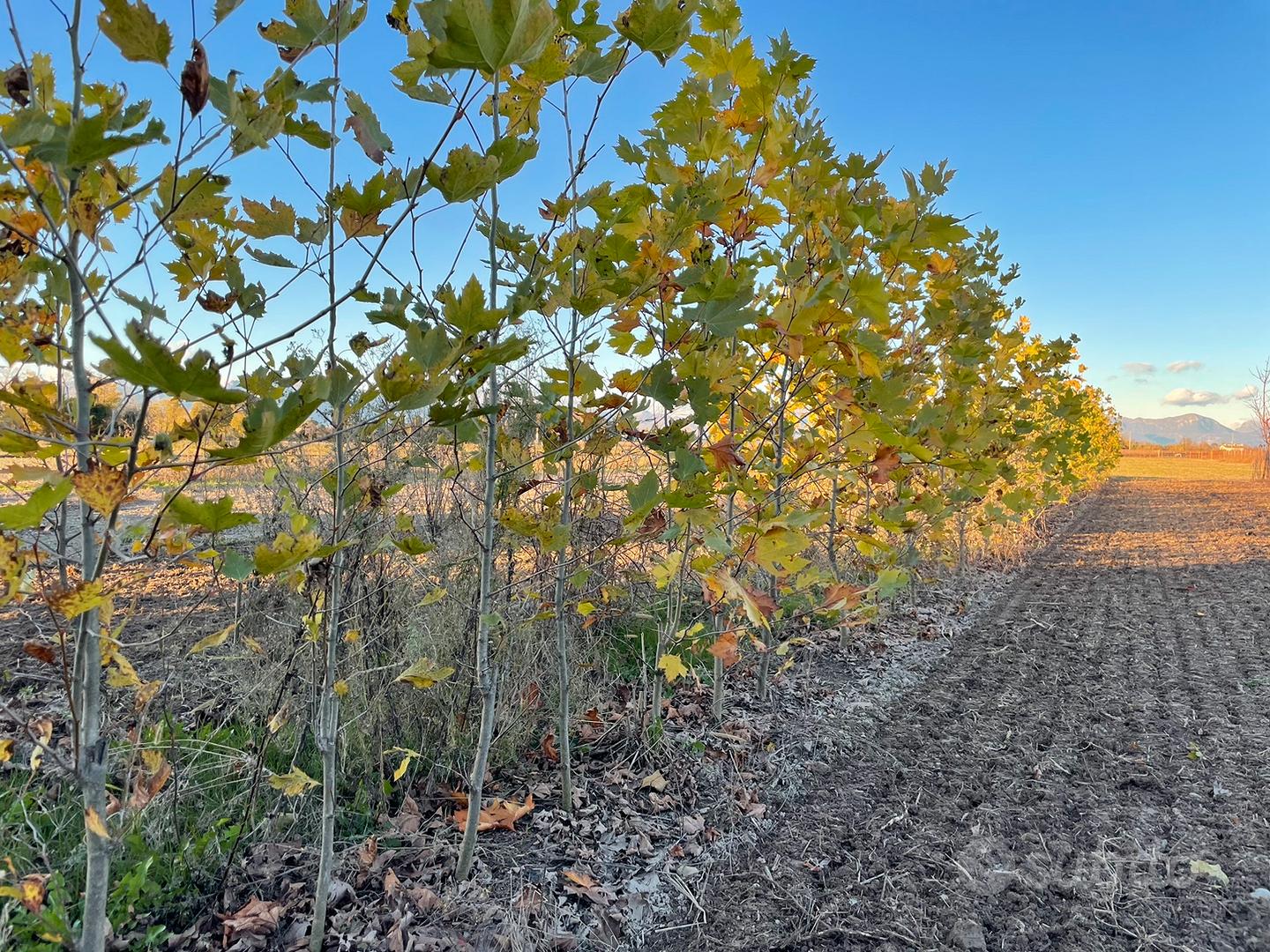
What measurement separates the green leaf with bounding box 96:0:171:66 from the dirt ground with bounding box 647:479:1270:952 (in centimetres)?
248

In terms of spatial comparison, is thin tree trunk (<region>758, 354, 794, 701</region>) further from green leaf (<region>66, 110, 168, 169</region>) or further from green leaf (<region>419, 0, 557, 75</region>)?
green leaf (<region>66, 110, 168, 169</region>)

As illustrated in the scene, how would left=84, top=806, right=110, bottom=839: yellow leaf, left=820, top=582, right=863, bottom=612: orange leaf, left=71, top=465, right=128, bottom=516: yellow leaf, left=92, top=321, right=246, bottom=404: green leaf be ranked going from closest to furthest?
left=92, top=321, right=246, bottom=404: green leaf → left=71, top=465, right=128, bottom=516: yellow leaf → left=84, top=806, right=110, bottom=839: yellow leaf → left=820, top=582, right=863, bottom=612: orange leaf

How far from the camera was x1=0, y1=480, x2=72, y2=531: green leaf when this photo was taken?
0.79 m

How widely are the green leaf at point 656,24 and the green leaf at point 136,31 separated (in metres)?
0.97

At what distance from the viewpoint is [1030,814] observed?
277 centimetres

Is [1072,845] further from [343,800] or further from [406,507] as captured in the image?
[406,507]

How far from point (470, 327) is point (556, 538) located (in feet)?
2.54

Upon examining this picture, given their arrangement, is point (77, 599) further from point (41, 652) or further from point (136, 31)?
point (136, 31)

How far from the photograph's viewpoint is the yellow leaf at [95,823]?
107cm

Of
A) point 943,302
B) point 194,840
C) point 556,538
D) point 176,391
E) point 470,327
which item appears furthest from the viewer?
point 943,302

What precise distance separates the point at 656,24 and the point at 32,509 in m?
1.46

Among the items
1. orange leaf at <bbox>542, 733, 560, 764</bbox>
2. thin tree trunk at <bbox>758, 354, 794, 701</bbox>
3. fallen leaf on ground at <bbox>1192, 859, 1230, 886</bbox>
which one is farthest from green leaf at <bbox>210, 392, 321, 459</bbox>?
fallen leaf on ground at <bbox>1192, 859, 1230, 886</bbox>

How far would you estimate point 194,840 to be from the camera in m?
2.08

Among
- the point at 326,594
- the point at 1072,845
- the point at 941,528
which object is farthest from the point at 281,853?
the point at 941,528
